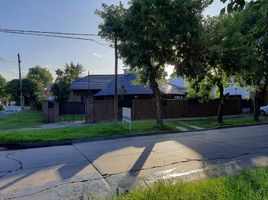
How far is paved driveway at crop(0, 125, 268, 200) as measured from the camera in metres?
7.01

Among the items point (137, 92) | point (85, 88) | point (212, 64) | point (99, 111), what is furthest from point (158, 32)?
point (85, 88)

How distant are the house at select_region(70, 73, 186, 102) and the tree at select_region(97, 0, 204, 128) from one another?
393 cm

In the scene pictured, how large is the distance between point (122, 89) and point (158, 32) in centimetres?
1311

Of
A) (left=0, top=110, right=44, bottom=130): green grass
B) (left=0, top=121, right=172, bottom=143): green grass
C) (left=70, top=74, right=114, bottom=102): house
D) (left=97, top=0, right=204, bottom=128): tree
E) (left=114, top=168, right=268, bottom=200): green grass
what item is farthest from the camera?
(left=70, top=74, right=114, bottom=102): house

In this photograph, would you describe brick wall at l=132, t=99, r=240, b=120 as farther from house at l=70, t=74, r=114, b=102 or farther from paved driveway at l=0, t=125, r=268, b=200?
house at l=70, t=74, r=114, b=102

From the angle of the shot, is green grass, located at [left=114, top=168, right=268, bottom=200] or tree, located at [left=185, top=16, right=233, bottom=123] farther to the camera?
tree, located at [left=185, top=16, right=233, bottom=123]

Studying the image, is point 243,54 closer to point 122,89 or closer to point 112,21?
point 112,21

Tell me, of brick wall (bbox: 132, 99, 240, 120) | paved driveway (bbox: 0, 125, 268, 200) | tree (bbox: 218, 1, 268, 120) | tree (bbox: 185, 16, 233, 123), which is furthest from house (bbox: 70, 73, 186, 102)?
paved driveway (bbox: 0, 125, 268, 200)

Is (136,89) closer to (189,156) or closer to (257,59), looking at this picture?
(257,59)

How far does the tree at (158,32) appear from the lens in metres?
16.2

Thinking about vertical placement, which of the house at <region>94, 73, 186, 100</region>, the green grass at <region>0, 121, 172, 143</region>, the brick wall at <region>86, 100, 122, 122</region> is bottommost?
the green grass at <region>0, 121, 172, 143</region>

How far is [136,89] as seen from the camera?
32.9 metres

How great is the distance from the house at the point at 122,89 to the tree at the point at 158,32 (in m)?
3.93

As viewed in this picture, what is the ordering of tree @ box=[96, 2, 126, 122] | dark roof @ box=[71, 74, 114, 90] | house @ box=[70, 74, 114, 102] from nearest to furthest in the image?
tree @ box=[96, 2, 126, 122] → house @ box=[70, 74, 114, 102] → dark roof @ box=[71, 74, 114, 90]
